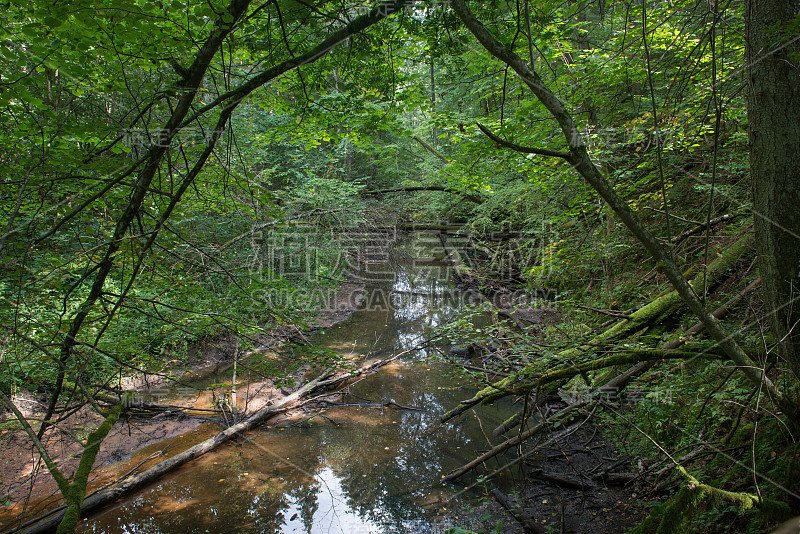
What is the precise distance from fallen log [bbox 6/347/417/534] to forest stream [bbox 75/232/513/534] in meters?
0.12

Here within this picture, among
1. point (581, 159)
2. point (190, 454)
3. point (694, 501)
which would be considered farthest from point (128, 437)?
point (581, 159)

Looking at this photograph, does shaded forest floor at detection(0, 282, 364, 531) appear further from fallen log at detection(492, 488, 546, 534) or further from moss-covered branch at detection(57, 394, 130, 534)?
fallen log at detection(492, 488, 546, 534)

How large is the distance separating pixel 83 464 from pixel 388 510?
10.0 feet

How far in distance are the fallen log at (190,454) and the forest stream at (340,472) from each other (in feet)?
0.38

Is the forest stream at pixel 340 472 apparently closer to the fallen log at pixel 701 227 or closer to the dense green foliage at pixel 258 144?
the dense green foliage at pixel 258 144

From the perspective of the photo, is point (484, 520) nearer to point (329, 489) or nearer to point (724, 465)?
point (329, 489)

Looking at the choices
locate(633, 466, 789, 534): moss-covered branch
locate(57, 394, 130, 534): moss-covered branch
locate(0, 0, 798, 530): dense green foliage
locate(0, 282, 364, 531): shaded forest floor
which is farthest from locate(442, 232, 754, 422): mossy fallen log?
locate(57, 394, 130, 534): moss-covered branch

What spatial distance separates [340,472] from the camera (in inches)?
207

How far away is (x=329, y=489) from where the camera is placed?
16.3ft

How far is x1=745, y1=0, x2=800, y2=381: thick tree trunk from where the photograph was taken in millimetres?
2377

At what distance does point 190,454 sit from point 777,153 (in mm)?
6773

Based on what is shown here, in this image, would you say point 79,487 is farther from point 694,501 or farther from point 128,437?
point 694,501

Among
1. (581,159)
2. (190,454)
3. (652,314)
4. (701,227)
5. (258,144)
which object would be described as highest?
(258,144)

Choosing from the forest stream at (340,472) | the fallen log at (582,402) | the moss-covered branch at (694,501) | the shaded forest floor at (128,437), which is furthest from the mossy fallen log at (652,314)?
the shaded forest floor at (128,437)
